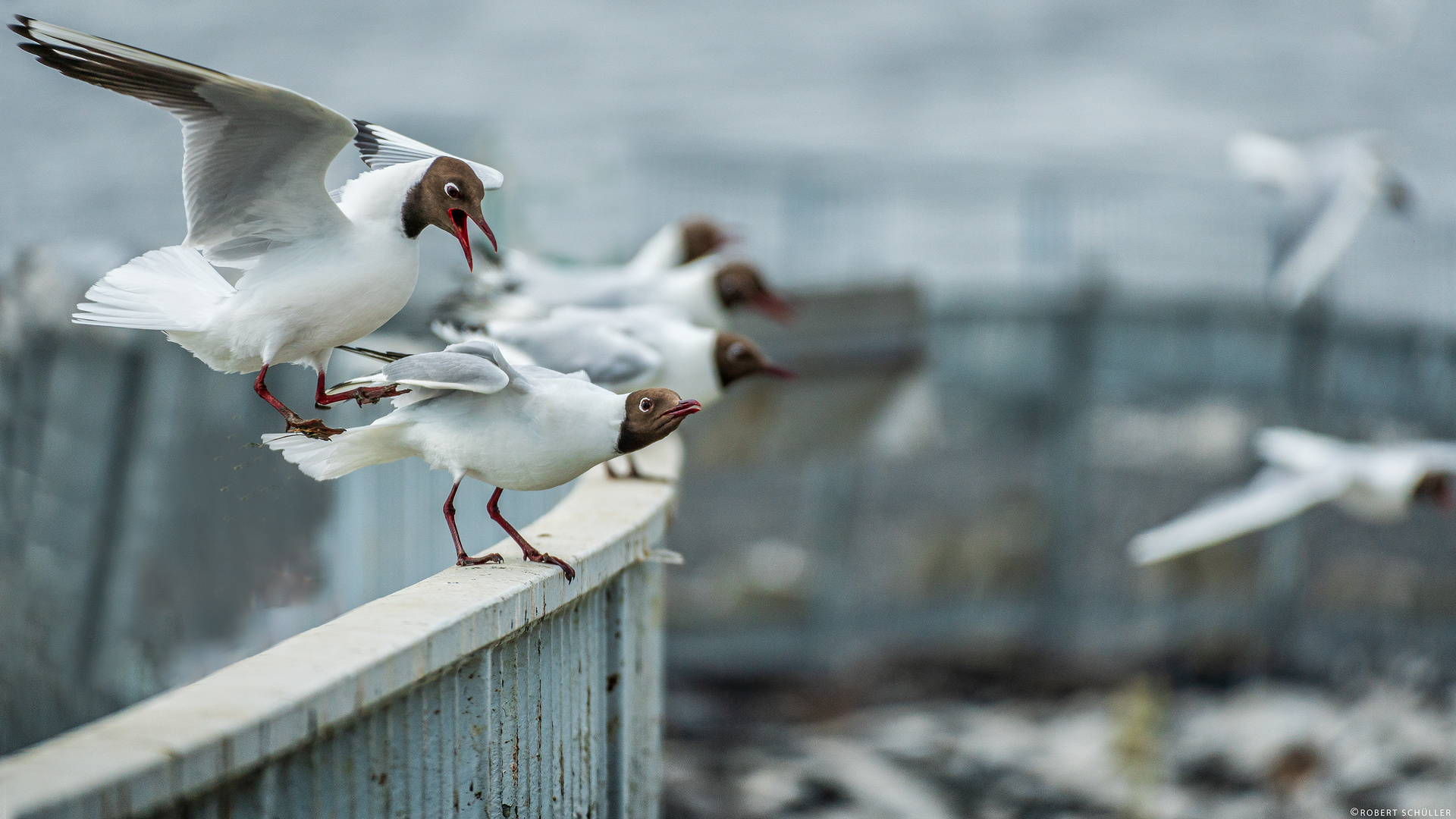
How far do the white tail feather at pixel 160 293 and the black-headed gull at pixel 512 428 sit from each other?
304 mm

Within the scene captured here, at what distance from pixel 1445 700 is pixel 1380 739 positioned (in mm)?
783

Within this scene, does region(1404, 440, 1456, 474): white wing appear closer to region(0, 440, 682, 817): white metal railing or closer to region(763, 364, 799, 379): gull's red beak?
region(763, 364, 799, 379): gull's red beak

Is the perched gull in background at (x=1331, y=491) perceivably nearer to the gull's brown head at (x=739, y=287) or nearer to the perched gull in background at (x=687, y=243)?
the gull's brown head at (x=739, y=287)

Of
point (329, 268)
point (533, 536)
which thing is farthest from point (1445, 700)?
point (329, 268)

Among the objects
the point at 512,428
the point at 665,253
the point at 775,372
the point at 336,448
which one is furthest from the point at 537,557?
the point at 665,253

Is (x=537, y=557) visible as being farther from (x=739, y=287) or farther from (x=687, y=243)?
(x=687, y=243)

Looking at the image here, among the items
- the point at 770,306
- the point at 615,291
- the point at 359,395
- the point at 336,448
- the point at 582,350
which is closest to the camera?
the point at 359,395

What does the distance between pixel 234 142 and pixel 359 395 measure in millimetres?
463

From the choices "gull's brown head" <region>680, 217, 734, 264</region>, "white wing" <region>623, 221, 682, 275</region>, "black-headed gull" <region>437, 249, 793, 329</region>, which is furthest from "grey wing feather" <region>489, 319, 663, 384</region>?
"gull's brown head" <region>680, 217, 734, 264</region>

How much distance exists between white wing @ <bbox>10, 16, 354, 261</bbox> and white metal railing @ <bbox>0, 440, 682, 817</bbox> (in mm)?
664

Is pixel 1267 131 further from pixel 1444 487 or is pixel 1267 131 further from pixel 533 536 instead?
pixel 533 536

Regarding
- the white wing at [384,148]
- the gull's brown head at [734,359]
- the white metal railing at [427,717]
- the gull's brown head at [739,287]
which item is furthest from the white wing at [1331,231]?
the white wing at [384,148]

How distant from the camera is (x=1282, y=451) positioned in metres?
7.27

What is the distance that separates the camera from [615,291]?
498cm
